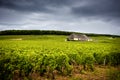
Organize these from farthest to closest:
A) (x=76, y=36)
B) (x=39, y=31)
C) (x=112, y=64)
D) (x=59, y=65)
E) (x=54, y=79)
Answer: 1. (x=39, y=31)
2. (x=76, y=36)
3. (x=112, y=64)
4. (x=59, y=65)
5. (x=54, y=79)

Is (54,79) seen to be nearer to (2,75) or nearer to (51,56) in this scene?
(51,56)

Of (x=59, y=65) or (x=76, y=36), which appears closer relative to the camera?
(x=59, y=65)

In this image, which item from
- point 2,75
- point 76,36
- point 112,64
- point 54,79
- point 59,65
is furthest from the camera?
point 76,36

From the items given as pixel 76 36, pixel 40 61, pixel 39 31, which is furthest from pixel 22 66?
pixel 39 31

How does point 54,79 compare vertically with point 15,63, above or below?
below

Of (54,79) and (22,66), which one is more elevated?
(22,66)

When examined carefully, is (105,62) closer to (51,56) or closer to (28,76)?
(51,56)

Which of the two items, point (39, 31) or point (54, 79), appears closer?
point (54, 79)

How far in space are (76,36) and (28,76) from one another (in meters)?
83.6

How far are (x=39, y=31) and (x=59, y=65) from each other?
13421cm

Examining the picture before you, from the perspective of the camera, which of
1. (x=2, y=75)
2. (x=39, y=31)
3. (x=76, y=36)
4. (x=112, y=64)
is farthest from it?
(x=39, y=31)

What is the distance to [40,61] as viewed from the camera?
61.9ft

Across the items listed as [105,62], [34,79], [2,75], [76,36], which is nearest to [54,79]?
[34,79]

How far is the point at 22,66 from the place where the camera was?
17.6 metres
